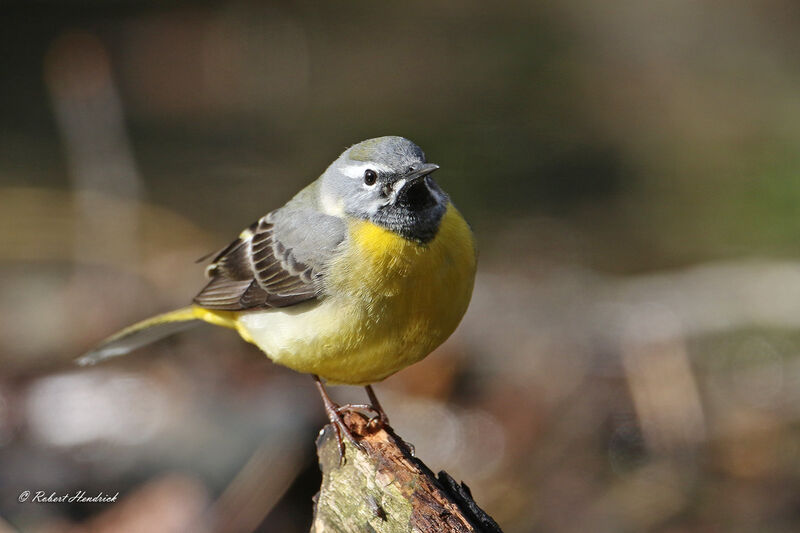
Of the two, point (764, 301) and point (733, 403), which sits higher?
point (764, 301)

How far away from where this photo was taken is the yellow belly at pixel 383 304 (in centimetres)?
497

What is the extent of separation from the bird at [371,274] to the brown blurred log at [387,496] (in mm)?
173

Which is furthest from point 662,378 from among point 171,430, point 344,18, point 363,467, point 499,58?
point 344,18

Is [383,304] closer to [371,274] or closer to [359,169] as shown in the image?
[371,274]

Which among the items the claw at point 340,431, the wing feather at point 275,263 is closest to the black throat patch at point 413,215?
the wing feather at point 275,263

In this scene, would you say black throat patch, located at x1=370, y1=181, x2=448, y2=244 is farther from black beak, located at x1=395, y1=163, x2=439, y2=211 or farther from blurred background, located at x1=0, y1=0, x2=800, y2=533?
blurred background, located at x1=0, y1=0, x2=800, y2=533

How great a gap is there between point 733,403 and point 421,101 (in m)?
6.62

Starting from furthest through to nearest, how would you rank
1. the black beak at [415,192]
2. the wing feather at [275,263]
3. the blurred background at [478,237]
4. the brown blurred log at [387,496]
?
the blurred background at [478,237] → the wing feather at [275,263] → the black beak at [415,192] → the brown blurred log at [387,496]

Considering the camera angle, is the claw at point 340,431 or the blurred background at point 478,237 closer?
the claw at point 340,431

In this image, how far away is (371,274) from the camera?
5.02 meters

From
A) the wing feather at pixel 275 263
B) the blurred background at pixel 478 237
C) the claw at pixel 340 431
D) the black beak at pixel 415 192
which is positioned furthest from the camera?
the blurred background at pixel 478 237

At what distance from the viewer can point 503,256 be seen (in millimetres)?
11219

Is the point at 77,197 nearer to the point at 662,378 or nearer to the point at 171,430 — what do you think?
the point at 171,430

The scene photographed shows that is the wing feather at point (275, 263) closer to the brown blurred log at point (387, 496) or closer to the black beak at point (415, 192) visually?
the black beak at point (415, 192)
